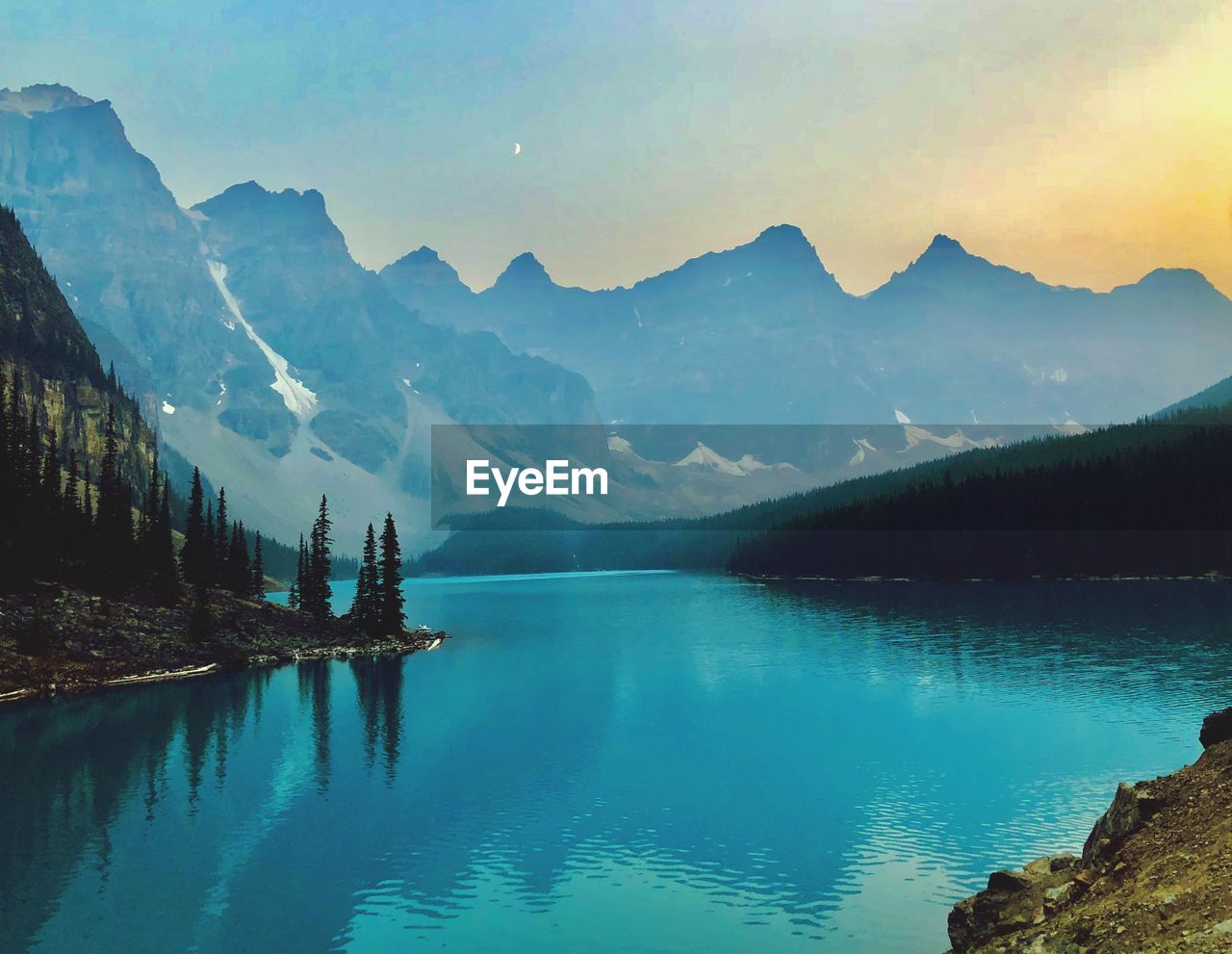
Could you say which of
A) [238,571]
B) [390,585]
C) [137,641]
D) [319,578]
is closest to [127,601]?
[137,641]

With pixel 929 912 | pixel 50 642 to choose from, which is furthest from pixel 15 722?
pixel 929 912

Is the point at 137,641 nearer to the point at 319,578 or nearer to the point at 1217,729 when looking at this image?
the point at 319,578

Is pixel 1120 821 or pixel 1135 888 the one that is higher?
pixel 1120 821

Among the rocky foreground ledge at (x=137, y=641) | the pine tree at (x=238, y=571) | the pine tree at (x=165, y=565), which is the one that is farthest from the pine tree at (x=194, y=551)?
the pine tree at (x=238, y=571)

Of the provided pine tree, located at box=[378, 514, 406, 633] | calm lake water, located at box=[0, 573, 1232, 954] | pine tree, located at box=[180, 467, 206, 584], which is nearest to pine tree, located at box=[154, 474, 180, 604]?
pine tree, located at box=[180, 467, 206, 584]

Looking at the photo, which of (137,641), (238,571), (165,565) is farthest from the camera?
(238,571)

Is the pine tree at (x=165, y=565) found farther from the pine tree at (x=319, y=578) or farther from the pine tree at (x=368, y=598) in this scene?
the pine tree at (x=368, y=598)

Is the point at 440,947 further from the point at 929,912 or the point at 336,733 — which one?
the point at 336,733
